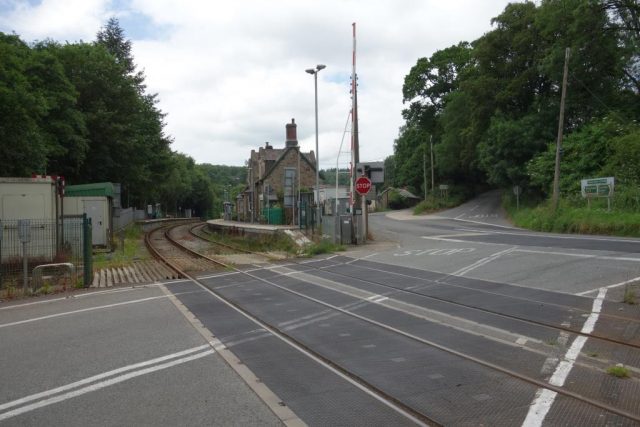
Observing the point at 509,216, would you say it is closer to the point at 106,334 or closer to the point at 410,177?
the point at 410,177

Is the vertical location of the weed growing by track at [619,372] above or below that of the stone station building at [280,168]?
below

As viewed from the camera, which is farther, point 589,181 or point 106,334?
point 589,181

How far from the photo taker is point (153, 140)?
150 feet

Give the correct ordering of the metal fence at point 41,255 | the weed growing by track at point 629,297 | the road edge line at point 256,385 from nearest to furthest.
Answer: the road edge line at point 256,385 → the weed growing by track at point 629,297 → the metal fence at point 41,255

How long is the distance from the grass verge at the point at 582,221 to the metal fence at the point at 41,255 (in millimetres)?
23659

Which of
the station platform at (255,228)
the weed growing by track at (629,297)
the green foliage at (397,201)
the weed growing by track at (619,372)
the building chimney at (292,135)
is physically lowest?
the weed growing by track at (619,372)

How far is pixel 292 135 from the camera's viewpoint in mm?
59906

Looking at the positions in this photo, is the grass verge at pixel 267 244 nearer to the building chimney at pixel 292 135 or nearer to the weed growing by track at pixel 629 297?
the weed growing by track at pixel 629 297

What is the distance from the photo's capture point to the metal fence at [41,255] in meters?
15.2

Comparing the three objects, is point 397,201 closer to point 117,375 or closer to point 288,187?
point 288,187

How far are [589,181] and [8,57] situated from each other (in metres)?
29.3

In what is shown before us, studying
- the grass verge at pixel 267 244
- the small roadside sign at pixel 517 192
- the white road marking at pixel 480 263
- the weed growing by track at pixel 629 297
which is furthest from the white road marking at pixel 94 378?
the small roadside sign at pixel 517 192

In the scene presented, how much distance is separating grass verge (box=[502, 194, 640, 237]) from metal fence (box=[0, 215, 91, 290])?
77.6 ft

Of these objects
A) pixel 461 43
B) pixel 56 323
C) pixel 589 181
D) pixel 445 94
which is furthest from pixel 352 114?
pixel 461 43
